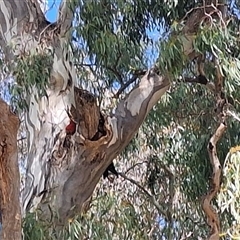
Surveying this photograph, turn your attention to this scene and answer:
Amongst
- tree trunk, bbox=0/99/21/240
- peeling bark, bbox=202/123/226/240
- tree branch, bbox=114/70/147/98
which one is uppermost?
tree branch, bbox=114/70/147/98

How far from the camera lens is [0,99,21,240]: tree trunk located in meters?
1.69

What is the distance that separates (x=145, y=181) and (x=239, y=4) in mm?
1313

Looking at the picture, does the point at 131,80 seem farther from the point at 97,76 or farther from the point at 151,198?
the point at 151,198

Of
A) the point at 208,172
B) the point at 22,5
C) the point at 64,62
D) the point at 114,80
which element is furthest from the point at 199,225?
the point at 22,5

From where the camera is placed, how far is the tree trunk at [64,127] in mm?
2939

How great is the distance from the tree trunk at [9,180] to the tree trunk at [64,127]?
112cm

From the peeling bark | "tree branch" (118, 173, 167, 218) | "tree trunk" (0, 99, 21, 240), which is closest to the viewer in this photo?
"tree trunk" (0, 99, 21, 240)

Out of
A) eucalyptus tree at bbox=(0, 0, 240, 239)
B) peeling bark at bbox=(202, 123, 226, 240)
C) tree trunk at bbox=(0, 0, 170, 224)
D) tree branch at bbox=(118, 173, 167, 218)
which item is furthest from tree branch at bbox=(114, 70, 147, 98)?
peeling bark at bbox=(202, 123, 226, 240)

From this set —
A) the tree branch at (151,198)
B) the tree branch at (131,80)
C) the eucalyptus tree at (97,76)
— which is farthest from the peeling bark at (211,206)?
the tree branch at (151,198)

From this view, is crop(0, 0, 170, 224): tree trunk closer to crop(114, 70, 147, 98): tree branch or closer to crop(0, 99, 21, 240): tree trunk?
crop(114, 70, 147, 98): tree branch

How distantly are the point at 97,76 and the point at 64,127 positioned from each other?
47cm

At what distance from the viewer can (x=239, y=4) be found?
134 inches

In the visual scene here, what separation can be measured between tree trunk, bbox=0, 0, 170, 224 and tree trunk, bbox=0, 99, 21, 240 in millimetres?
1123

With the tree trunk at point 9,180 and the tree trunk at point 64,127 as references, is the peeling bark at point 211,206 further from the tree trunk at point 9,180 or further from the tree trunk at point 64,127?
the tree trunk at point 9,180
